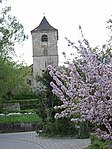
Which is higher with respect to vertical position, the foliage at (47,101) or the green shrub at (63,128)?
the foliage at (47,101)

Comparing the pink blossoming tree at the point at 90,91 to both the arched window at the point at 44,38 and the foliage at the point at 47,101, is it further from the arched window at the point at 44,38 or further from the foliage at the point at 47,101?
the arched window at the point at 44,38

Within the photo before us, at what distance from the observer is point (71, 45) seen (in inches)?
203

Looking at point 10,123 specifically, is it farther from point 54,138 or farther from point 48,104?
point 54,138

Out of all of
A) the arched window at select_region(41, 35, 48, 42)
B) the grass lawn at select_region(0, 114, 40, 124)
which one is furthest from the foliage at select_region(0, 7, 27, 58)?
the arched window at select_region(41, 35, 48, 42)

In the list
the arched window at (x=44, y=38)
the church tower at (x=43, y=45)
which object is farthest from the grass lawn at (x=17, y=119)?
the arched window at (x=44, y=38)

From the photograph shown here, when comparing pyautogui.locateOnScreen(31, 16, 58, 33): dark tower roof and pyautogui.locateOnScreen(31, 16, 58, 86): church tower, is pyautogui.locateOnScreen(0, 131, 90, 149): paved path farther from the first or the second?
pyautogui.locateOnScreen(31, 16, 58, 33): dark tower roof

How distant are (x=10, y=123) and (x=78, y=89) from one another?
2302 centimetres

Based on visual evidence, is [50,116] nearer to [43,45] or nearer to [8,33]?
[8,33]

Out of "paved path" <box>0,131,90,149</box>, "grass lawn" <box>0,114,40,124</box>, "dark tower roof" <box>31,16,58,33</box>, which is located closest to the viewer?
"paved path" <box>0,131,90,149</box>

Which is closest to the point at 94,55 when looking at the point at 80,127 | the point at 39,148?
the point at 39,148

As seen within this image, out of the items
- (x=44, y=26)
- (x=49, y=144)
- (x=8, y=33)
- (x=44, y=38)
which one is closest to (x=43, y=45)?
(x=44, y=38)

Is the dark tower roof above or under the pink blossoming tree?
above

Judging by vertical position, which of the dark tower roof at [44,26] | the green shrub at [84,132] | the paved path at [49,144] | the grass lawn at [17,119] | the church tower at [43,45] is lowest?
the paved path at [49,144]

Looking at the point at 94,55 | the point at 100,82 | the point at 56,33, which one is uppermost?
the point at 56,33
